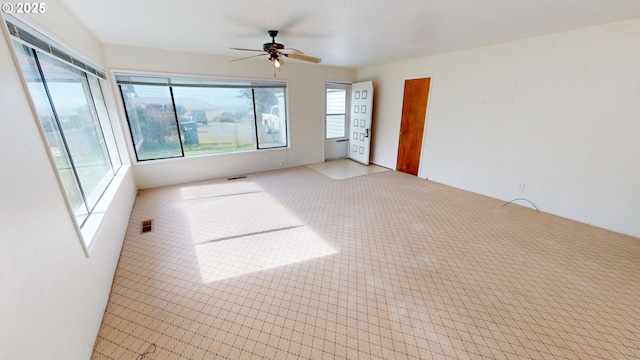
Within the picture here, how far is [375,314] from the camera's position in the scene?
1.74 m

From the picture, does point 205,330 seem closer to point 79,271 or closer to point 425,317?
point 79,271

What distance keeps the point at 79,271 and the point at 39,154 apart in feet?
2.46

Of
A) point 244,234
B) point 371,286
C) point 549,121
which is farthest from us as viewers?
point 549,121

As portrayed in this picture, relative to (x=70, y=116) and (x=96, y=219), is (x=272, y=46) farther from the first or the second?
(x=96, y=219)

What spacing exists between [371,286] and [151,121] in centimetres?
446

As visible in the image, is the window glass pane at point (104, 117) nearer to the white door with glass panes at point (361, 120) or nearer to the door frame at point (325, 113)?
the door frame at point (325, 113)

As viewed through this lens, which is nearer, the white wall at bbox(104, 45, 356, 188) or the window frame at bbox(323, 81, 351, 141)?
the white wall at bbox(104, 45, 356, 188)

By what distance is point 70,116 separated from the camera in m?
2.30

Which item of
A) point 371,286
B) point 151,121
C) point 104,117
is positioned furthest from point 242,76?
point 371,286

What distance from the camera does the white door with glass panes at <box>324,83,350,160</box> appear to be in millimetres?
6020

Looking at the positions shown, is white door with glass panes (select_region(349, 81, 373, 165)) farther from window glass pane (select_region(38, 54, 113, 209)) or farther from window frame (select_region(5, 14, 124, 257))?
window glass pane (select_region(38, 54, 113, 209))

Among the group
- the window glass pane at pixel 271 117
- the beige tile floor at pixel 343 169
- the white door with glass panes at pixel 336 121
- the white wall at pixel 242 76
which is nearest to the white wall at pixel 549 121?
the beige tile floor at pixel 343 169

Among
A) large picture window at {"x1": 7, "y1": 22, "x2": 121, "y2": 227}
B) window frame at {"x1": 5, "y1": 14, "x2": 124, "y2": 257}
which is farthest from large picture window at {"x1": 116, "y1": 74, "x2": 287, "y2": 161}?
large picture window at {"x1": 7, "y1": 22, "x2": 121, "y2": 227}

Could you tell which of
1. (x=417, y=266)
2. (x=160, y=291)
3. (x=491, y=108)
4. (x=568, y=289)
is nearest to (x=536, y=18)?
(x=491, y=108)
